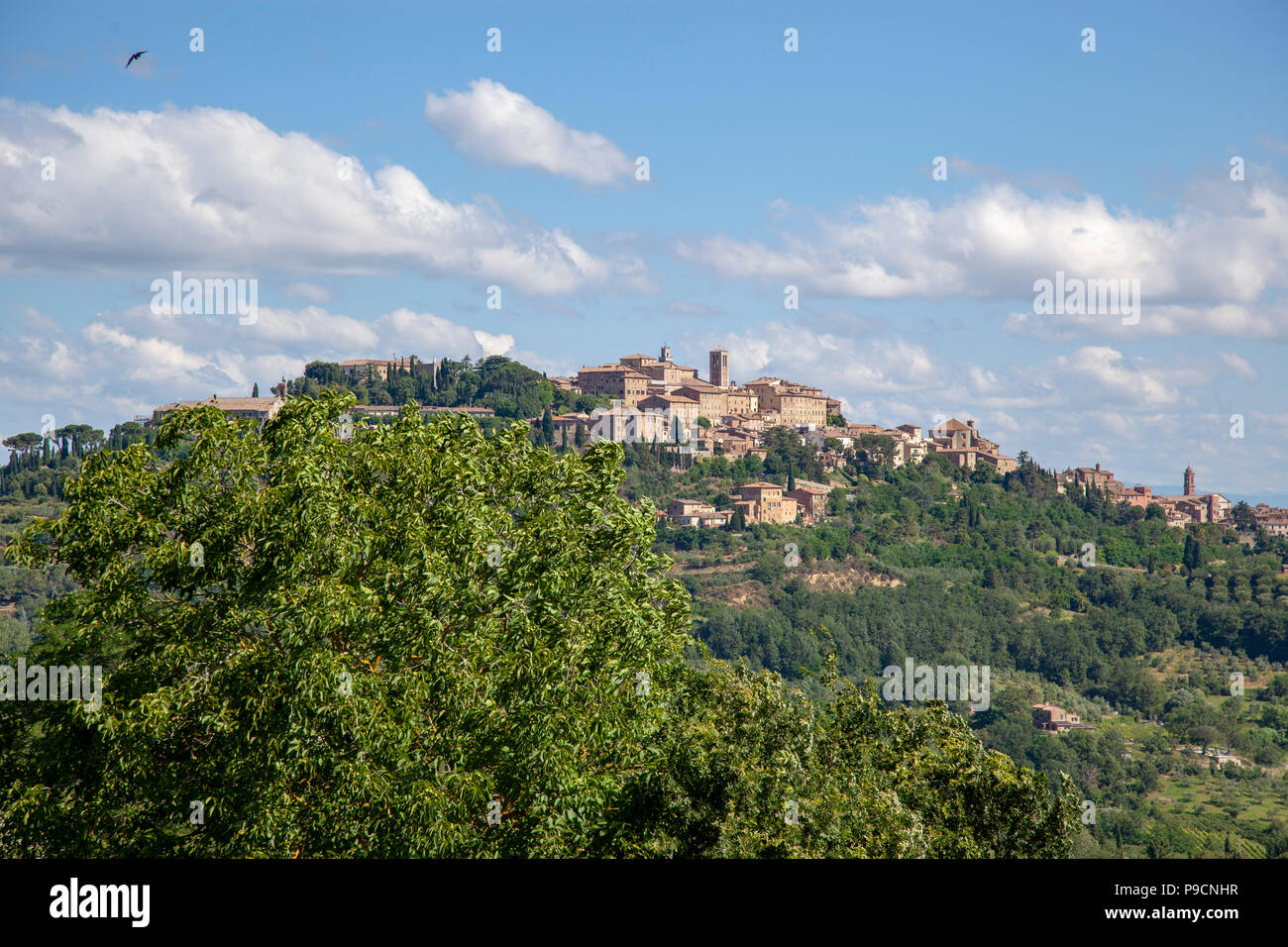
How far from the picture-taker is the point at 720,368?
178 metres

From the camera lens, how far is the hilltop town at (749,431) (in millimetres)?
146625

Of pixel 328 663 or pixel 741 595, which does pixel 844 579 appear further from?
pixel 328 663

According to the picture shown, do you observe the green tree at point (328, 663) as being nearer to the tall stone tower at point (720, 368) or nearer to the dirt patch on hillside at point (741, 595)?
the dirt patch on hillside at point (741, 595)

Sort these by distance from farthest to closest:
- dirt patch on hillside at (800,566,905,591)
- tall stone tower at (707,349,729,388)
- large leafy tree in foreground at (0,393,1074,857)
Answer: tall stone tower at (707,349,729,388), dirt patch on hillside at (800,566,905,591), large leafy tree in foreground at (0,393,1074,857)

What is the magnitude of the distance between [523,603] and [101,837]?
5385 millimetres

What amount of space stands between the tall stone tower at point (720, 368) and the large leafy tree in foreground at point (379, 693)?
6410 inches

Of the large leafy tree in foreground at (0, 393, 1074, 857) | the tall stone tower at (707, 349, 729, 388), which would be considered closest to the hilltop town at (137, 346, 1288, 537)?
the tall stone tower at (707, 349, 729, 388)

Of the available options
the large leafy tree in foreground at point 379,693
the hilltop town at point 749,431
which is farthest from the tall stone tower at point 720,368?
the large leafy tree in foreground at point 379,693

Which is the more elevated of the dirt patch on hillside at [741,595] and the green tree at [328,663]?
the green tree at [328,663]

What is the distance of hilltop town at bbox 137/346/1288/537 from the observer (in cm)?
14662

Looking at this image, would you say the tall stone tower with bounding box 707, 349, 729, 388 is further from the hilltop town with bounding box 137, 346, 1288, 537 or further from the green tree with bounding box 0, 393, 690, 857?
the green tree with bounding box 0, 393, 690, 857

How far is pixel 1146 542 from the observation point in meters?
149

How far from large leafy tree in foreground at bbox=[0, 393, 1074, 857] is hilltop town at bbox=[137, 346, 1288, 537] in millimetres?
127469
